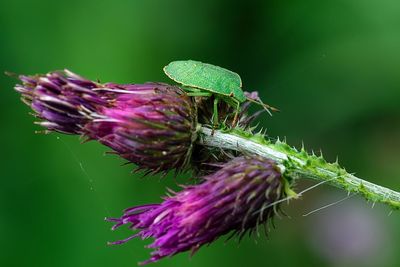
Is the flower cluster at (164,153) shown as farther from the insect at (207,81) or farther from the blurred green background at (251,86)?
the blurred green background at (251,86)

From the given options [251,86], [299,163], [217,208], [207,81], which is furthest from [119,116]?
[251,86]

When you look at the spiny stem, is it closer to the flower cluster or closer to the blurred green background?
the flower cluster

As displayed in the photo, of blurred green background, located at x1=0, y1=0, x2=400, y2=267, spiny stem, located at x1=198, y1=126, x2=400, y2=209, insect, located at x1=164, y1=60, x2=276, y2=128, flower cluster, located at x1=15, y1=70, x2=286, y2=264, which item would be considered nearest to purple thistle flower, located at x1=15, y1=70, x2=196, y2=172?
flower cluster, located at x1=15, y1=70, x2=286, y2=264

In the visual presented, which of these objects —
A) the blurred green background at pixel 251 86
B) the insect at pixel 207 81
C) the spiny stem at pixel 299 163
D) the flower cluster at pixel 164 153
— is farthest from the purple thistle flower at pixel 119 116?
the blurred green background at pixel 251 86

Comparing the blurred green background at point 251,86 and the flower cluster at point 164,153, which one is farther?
the blurred green background at point 251,86

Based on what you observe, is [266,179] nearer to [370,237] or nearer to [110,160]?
[110,160]

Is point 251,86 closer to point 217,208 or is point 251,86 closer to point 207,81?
point 207,81

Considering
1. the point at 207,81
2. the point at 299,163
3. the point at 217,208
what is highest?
the point at 207,81

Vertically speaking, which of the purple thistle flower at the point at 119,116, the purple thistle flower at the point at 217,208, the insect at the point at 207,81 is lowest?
the purple thistle flower at the point at 217,208
